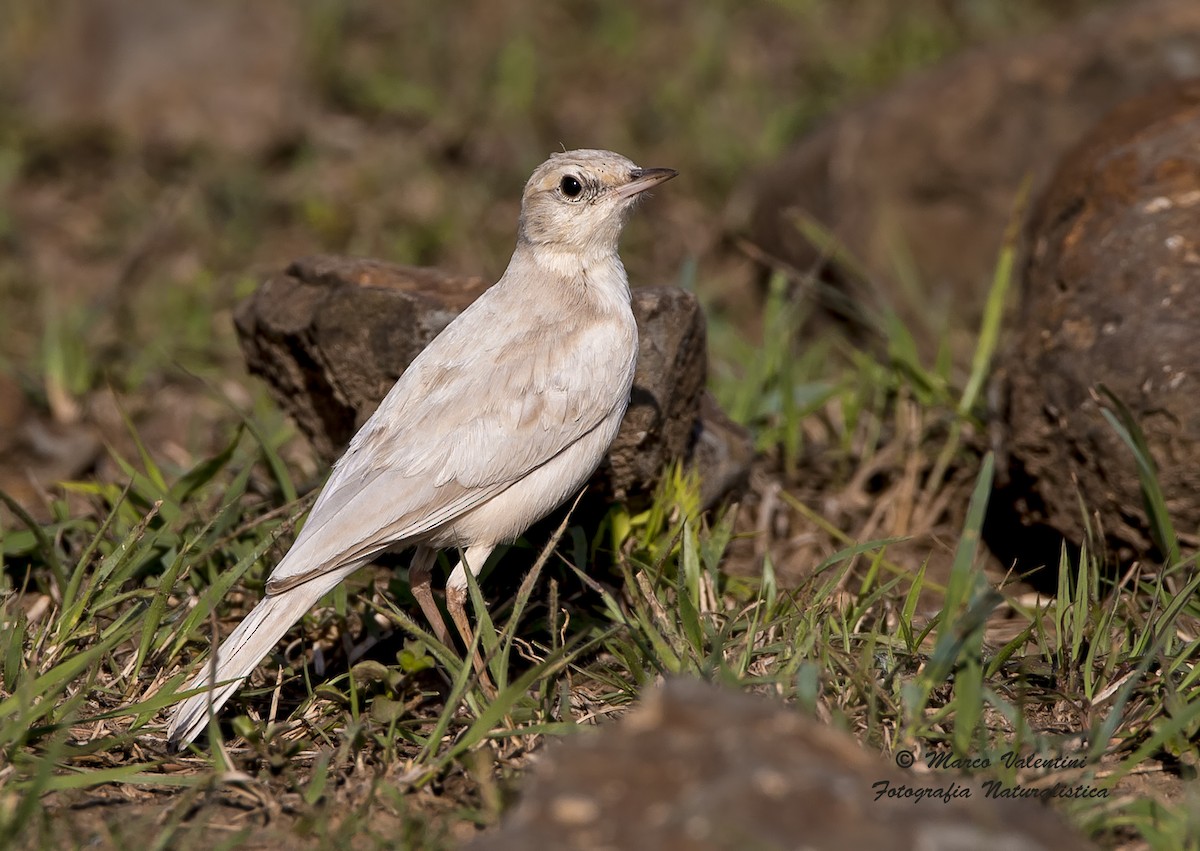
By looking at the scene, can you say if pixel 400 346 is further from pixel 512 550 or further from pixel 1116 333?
pixel 1116 333

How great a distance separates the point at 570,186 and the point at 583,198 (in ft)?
0.24

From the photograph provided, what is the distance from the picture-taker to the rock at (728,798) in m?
2.71

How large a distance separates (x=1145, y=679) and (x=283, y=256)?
6.83 metres

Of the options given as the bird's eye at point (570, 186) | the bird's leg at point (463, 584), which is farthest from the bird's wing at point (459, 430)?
the bird's eye at point (570, 186)

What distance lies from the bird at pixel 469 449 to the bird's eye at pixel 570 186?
137 millimetres

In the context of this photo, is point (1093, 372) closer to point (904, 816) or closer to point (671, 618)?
point (671, 618)

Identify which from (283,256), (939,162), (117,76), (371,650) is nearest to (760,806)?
(371,650)

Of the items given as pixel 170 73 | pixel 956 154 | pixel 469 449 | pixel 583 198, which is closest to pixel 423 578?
pixel 469 449

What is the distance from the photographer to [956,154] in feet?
27.9

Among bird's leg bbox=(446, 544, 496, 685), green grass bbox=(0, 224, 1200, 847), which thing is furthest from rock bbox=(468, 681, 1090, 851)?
bird's leg bbox=(446, 544, 496, 685)

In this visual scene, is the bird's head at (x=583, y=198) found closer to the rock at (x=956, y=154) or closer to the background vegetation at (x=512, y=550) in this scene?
the background vegetation at (x=512, y=550)

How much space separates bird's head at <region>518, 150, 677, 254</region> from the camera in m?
5.07

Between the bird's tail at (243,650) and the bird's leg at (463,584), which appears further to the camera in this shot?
the bird's leg at (463,584)

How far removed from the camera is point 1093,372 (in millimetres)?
5227
